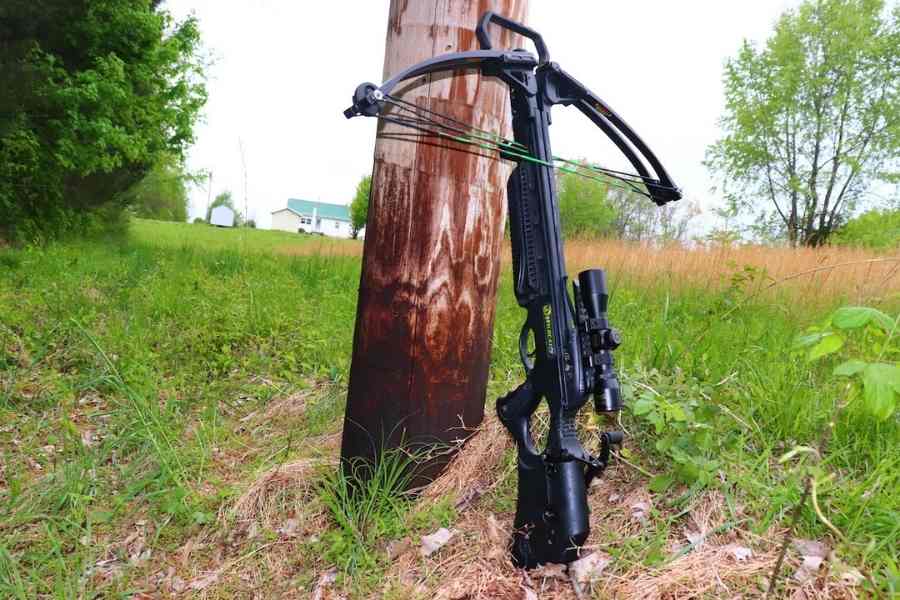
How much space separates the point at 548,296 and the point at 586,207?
41.8 m

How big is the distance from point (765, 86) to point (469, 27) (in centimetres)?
3209

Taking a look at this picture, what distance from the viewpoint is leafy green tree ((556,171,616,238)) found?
899 centimetres

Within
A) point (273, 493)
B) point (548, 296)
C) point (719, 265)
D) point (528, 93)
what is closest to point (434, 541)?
point (273, 493)

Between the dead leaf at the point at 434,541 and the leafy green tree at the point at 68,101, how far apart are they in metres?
10.5

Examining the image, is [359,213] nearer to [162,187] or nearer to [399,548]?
[162,187]

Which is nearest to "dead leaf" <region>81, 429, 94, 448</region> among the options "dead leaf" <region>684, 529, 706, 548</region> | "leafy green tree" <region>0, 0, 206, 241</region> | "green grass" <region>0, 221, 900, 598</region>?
"green grass" <region>0, 221, 900, 598</region>

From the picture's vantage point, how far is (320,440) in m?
3.13

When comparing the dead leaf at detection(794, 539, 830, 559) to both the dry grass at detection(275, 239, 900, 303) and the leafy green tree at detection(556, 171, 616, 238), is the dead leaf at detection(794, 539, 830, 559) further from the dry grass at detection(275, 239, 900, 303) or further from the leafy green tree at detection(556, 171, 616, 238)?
the leafy green tree at detection(556, 171, 616, 238)

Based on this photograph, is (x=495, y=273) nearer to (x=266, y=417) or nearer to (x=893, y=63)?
(x=266, y=417)

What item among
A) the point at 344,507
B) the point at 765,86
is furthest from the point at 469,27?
the point at 765,86

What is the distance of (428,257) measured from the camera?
2.28 m

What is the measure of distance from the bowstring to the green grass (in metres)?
1.05

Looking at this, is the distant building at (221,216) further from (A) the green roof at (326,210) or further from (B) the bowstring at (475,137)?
(B) the bowstring at (475,137)

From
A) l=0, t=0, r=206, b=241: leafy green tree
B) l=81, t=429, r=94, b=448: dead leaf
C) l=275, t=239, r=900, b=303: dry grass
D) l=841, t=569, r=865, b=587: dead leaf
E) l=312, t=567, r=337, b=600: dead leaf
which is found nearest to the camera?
l=841, t=569, r=865, b=587: dead leaf
